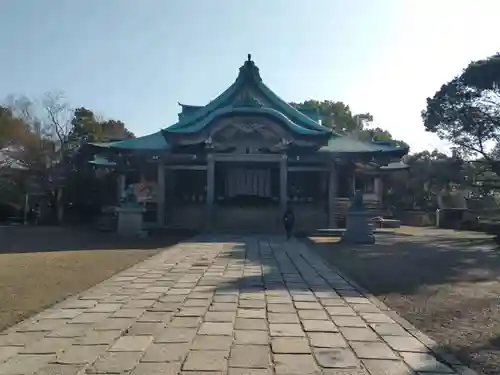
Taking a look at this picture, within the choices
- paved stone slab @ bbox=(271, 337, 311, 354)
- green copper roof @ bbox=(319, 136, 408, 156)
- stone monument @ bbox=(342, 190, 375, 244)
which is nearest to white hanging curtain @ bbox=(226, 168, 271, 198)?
green copper roof @ bbox=(319, 136, 408, 156)

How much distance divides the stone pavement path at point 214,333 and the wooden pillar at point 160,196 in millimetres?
16391

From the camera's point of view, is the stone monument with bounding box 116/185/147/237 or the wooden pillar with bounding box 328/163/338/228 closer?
the stone monument with bounding box 116/185/147/237

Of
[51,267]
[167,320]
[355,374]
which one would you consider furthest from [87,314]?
[51,267]

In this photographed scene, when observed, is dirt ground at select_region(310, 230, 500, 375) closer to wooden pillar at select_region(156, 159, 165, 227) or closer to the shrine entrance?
wooden pillar at select_region(156, 159, 165, 227)

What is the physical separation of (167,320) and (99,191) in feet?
95.4

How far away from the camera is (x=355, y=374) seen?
14.7 ft

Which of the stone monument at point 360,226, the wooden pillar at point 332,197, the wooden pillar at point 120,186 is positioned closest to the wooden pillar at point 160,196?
the wooden pillar at point 120,186

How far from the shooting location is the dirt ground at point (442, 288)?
18.5 ft

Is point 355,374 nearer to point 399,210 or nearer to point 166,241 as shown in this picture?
point 166,241

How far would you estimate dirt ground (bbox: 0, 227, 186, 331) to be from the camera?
7.60m

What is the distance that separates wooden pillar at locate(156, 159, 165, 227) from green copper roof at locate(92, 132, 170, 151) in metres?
0.94

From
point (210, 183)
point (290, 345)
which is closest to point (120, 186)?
point (210, 183)

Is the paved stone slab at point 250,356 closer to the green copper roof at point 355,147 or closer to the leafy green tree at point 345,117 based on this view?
the green copper roof at point 355,147

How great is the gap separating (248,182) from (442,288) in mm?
19697
